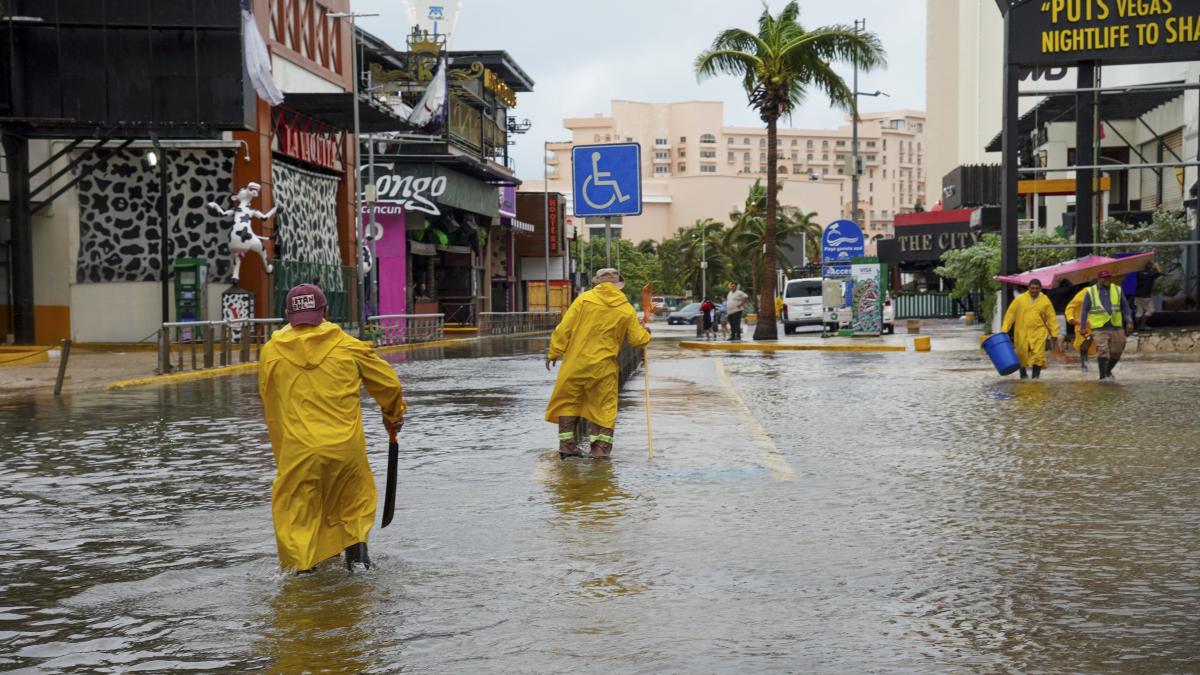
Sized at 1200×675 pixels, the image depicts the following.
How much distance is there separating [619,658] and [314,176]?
39318mm

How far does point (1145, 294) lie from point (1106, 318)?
11413mm

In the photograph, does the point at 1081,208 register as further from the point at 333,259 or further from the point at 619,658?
the point at 619,658

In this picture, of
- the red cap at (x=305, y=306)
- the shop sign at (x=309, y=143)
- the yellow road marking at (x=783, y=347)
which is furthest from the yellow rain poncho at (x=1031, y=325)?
the shop sign at (x=309, y=143)

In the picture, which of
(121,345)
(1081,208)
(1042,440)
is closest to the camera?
(1042,440)

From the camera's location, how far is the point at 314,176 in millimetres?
43625

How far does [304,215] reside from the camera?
42.5 meters

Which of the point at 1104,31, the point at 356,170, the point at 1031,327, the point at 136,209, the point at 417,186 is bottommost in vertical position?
the point at 1031,327

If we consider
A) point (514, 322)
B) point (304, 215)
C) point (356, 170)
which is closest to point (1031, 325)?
point (304, 215)

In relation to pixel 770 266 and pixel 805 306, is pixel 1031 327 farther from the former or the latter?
pixel 805 306

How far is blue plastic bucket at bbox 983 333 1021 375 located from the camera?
22547mm

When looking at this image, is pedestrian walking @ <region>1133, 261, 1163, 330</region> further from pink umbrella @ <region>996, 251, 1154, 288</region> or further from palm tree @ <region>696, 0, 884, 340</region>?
palm tree @ <region>696, 0, 884, 340</region>

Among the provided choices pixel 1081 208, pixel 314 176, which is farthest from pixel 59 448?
pixel 314 176

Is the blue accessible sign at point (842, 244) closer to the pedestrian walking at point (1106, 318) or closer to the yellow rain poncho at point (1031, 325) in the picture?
the yellow rain poncho at point (1031, 325)

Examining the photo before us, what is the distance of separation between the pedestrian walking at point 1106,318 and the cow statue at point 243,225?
20.7m
